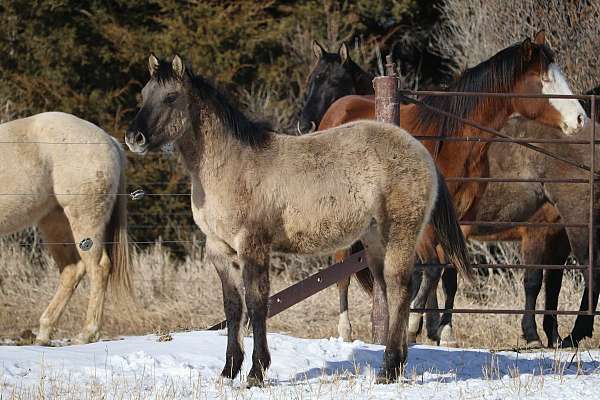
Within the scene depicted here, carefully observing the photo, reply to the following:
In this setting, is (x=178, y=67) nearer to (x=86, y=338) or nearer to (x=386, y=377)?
(x=386, y=377)

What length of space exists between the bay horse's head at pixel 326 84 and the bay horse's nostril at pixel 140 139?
4596 millimetres

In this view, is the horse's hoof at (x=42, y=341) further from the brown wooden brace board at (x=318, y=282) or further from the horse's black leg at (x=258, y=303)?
the horse's black leg at (x=258, y=303)

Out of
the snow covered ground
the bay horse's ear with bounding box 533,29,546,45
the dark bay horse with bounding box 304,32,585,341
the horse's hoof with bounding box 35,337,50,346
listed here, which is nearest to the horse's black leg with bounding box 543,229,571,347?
the dark bay horse with bounding box 304,32,585,341

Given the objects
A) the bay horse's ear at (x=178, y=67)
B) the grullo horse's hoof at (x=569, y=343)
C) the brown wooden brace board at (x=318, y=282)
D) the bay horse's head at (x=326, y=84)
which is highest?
the bay horse's head at (x=326, y=84)

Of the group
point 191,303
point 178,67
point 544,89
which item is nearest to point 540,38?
point 544,89

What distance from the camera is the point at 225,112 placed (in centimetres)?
602

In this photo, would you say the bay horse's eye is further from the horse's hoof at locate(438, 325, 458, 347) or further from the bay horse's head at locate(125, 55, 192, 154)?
the horse's hoof at locate(438, 325, 458, 347)

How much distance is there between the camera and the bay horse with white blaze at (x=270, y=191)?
575cm

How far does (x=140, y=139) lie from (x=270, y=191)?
2.63 ft

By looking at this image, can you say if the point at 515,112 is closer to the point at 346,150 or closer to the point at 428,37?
the point at 346,150

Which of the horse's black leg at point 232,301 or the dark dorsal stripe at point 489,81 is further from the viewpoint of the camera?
the dark dorsal stripe at point 489,81

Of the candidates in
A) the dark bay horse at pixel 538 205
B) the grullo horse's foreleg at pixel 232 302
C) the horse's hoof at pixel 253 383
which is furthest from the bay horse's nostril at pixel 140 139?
the dark bay horse at pixel 538 205

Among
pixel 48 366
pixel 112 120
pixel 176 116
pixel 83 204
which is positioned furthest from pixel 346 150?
pixel 112 120

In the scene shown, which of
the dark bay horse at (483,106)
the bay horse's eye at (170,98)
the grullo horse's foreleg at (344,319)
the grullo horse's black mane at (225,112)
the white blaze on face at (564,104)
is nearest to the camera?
the bay horse's eye at (170,98)
